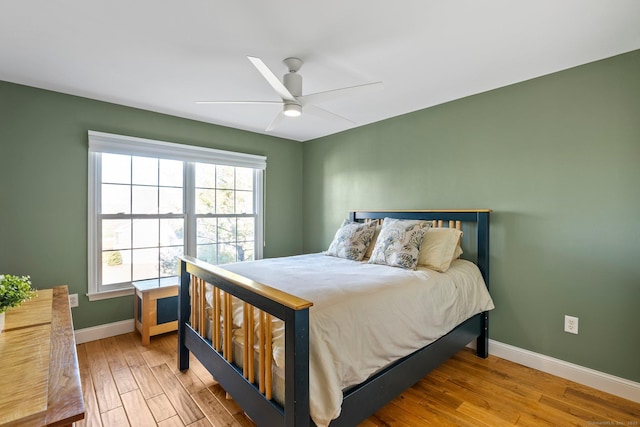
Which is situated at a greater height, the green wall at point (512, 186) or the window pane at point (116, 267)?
the green wall at point (512, 186)

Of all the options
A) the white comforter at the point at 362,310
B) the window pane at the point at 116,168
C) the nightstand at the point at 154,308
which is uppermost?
the window pane at the point at 116,168

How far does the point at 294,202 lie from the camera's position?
14.7 ft

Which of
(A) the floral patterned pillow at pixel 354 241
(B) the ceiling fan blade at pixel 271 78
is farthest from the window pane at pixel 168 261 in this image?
(B) the ceiling fan blade at pixel 271 78

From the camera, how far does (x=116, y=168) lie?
120 inches

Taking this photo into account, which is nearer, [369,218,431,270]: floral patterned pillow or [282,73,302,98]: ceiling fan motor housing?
[282,73,302,98]: ceiling fan motor housing

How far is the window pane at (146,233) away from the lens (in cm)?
317

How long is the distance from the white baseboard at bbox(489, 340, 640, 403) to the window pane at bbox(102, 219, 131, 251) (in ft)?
11.9

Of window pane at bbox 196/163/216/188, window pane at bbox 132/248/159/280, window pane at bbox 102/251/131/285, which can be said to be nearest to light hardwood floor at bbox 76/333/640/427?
window pane at bbox 102/251/131/285

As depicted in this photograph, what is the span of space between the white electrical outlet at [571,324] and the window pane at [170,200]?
3.75 meters

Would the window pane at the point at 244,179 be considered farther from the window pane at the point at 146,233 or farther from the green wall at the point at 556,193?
the green wall at the point at 556,193

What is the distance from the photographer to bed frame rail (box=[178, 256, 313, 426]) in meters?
1.21

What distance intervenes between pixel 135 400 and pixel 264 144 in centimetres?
309

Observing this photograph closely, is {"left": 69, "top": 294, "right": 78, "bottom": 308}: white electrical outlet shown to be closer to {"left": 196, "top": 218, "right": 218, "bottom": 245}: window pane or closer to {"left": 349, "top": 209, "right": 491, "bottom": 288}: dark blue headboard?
{"left": 196, "top": 218, "right": 218, "bottom": 245}: window pane

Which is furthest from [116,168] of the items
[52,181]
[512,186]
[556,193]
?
[556,193]
